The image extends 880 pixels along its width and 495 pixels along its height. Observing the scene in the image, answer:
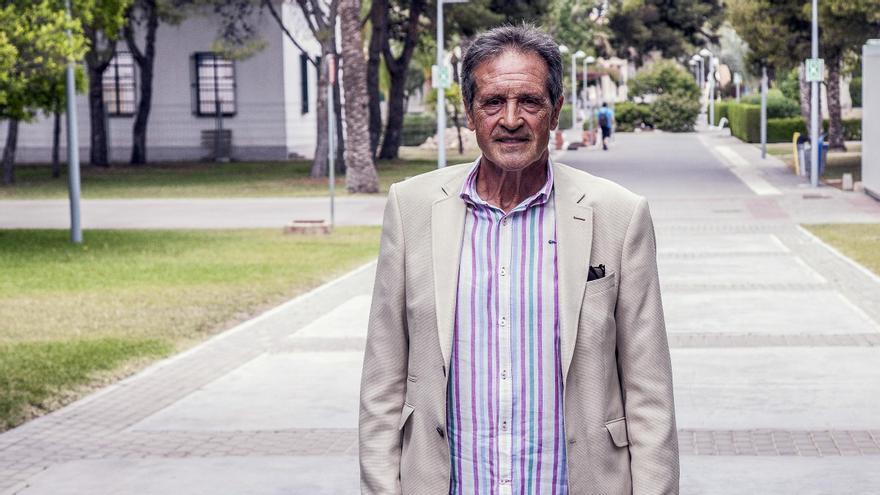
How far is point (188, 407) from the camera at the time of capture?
31.4ft

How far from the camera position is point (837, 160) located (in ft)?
143

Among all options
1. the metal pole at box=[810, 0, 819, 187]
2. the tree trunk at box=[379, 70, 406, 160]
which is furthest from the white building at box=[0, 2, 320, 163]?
the metal pole at box=[810, 0, 819, 187]

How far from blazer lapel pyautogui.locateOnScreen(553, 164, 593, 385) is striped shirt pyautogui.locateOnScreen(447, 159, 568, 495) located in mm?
34

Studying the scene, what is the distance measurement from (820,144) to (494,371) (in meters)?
32.2

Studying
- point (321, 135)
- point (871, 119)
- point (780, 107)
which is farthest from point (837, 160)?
point (780, 107)

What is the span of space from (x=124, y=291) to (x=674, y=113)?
6767 cm

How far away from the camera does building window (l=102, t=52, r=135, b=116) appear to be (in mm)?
50625

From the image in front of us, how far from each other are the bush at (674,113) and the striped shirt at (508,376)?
78.4 m

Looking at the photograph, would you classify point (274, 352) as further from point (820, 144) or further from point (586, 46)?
point (586, 46)

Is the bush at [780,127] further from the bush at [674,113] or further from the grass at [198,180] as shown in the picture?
the bush at [674,113]

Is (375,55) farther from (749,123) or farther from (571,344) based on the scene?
(571,344)

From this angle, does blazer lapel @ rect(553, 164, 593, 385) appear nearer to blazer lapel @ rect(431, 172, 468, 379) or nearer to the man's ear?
the man's ear

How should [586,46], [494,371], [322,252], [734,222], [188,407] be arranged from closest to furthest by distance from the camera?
1. [494,371]
2. [188,407]
3. [322,252]
4. [734,222]
5. [586,46]

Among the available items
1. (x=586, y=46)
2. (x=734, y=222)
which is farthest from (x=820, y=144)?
(x=586, y=46)
